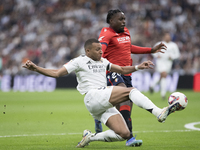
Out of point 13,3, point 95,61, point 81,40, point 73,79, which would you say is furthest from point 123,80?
point 13,3

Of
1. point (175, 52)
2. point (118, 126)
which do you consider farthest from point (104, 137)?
point (175, 52)

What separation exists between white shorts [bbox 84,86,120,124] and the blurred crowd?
15877mm

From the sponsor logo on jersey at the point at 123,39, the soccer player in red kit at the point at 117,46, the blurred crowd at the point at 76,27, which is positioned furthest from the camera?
the blurred crowd at the point at 76,27

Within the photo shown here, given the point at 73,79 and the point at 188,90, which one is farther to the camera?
the point at 73,79

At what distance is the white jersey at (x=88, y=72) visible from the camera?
17.3 ft

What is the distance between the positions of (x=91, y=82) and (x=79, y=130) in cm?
247

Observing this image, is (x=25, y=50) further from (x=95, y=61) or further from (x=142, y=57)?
(x=95, y=61)

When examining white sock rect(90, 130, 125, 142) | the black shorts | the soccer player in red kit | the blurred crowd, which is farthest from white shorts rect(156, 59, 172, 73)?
white sock rect(90, 130, 125, 142)

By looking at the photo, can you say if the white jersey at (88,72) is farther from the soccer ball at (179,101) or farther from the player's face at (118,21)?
the soccer ball at (179,101)

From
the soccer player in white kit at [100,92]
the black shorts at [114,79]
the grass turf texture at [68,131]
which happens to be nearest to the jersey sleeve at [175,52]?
the grass turf texture at [68,131]

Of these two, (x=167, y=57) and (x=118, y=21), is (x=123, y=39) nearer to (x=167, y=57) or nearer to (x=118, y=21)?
(x=118, y=21)

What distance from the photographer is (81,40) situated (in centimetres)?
2323

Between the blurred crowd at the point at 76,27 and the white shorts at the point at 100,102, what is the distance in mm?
15877

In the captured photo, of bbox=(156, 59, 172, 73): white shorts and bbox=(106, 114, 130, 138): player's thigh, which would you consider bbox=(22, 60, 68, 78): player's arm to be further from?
bbox=(156, 59, 172, 73): white shorts
